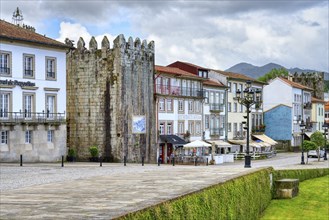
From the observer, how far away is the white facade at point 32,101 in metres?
43.1

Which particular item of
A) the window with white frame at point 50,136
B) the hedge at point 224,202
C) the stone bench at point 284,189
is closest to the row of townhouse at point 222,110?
the window with white frame at point 50,136

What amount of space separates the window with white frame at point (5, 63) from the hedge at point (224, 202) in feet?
76.0

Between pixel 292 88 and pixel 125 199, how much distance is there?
78.3m

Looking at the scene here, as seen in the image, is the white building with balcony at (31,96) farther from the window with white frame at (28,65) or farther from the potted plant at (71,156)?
the potted plant at (71,156)

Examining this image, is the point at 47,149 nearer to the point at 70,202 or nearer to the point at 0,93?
the point at 0,93

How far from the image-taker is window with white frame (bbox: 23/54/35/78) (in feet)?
147

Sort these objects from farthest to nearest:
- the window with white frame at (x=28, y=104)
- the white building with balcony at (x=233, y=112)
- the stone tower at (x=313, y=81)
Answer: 1. the stone tower at (x=313, y=81)
2. the white building with balcony at (x=233, y=112)
3. the window with white frame at (x=28, y=104)

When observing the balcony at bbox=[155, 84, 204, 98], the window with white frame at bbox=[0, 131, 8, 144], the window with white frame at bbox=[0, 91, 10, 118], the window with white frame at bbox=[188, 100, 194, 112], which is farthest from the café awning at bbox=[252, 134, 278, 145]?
the window with white frame at bbox=[0, 131, 8, 144]

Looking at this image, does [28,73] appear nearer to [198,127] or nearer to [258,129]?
[198,127]

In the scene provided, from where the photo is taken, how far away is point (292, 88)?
294 feet

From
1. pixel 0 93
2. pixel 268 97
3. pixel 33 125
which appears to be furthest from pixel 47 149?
pixel 268 97

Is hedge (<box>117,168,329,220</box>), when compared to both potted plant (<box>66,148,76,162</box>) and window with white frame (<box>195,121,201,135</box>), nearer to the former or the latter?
potted plant (<box>66,148,76,162</box>)

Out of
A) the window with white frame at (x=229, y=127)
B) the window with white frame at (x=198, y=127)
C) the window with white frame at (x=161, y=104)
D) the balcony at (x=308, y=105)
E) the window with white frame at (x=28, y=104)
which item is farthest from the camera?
the balcony at (x=308, y=105)

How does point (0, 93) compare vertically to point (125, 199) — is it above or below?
above
